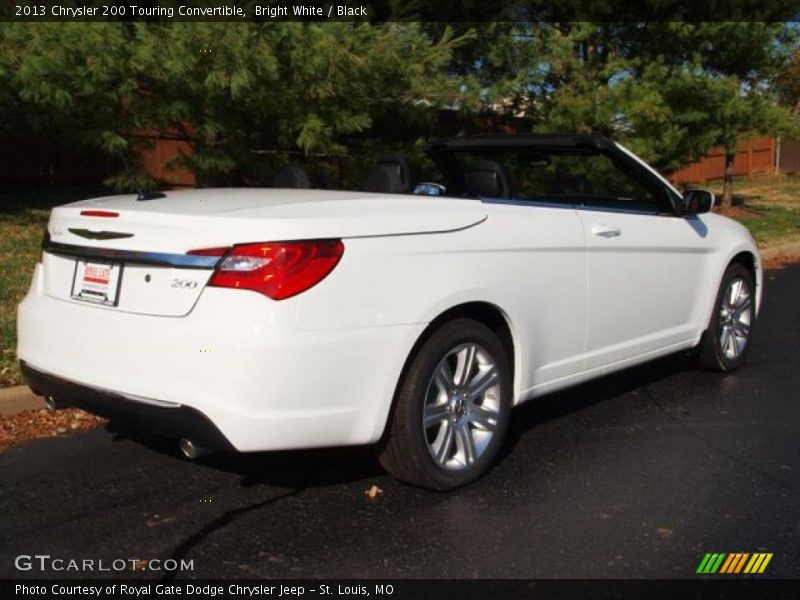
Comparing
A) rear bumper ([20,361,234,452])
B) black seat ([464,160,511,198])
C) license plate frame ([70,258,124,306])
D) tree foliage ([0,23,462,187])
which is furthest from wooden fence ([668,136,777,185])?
rear bumper ([20,361,234,452])

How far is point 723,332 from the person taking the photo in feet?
20.6

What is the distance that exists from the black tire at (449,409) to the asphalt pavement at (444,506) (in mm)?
123

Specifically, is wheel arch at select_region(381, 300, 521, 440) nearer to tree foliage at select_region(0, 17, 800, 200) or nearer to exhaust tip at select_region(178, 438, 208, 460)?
exhaust tip at select_region(178, 438, 208, 460)

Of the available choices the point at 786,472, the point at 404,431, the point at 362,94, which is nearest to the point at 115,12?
the point at 362,94

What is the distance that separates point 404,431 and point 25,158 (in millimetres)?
11885

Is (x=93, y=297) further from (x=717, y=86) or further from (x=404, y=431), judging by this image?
(x=717, y=86)

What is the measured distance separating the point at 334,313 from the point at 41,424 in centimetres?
245

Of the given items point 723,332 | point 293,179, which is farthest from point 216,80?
point 723,332

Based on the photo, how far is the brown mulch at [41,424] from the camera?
505 centimetres

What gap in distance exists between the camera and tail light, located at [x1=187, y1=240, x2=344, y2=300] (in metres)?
3.50

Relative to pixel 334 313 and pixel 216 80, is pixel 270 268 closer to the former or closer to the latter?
pixel 334 313

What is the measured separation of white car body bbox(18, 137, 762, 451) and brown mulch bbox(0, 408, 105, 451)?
0.97 meters

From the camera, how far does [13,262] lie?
28.5ft

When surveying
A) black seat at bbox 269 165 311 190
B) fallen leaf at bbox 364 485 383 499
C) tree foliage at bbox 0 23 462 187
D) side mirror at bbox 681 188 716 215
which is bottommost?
fallen leaf at bbox 364 485 383 499
